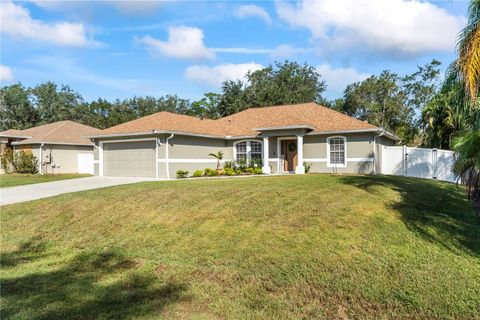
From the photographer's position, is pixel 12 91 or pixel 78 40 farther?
pixel 12 91

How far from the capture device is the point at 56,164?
95.1 feet

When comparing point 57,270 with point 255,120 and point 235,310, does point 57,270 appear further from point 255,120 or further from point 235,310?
point 255,120

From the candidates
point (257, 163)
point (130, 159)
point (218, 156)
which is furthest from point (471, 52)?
point (130, 159)

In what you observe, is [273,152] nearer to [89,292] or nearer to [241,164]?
[241,164]

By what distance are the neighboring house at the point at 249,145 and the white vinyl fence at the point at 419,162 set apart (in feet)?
2.93

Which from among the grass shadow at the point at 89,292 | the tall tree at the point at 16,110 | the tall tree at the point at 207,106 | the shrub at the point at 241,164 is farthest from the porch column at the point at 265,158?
the tall tree at the point at 16,110

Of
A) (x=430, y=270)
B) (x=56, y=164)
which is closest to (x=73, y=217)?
(x=430, y=270)

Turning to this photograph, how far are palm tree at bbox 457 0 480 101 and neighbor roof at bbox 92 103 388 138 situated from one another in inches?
510

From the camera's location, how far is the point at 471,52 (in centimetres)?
717

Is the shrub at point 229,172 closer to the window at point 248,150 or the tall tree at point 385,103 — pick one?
the window at point 248,150

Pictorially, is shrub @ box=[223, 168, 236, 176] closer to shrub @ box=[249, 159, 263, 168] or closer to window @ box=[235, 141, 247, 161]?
shrub @ box=[249, 159, 263, 168]

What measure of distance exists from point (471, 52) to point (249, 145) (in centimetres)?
1814

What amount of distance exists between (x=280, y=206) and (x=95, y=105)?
52301 mm

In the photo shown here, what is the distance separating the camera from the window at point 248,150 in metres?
24.5
